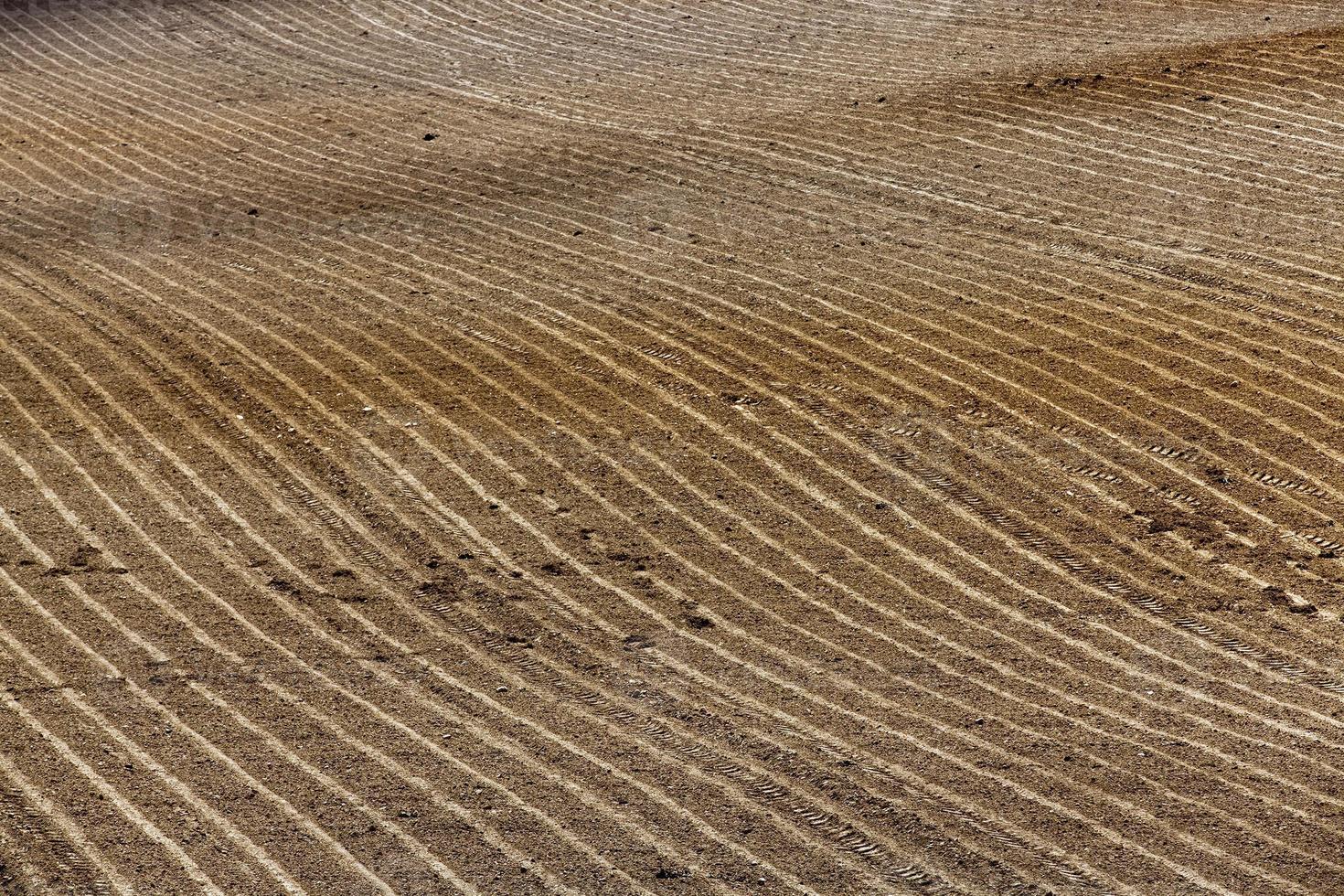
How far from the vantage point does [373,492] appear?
774 centimetres

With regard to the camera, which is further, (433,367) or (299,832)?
(433,367)

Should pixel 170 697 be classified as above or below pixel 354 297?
below

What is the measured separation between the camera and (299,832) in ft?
17.7

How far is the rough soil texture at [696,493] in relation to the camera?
5.49 m

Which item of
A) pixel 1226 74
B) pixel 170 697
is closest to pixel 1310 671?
pixel 170 697

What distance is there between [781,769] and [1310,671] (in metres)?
2.19

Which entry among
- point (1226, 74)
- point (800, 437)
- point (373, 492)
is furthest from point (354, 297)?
point (1226, 74)

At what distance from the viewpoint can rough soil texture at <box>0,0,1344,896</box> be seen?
549cm

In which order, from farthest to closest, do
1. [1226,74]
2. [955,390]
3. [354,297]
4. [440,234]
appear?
[1226,74] → [440,234] → [354,297] → [955,390]

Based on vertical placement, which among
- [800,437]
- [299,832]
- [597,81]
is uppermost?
[597,81]

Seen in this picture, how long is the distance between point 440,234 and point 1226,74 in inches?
256

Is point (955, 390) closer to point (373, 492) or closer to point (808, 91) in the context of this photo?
point (373, 492)

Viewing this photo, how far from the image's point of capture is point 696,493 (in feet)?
25.1

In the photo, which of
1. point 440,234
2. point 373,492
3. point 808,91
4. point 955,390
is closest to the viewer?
point 373,492
